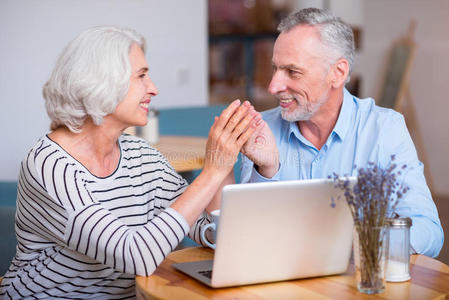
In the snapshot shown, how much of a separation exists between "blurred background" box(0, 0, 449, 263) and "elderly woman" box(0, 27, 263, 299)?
1.60 metres

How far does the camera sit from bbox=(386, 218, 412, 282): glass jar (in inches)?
48.6

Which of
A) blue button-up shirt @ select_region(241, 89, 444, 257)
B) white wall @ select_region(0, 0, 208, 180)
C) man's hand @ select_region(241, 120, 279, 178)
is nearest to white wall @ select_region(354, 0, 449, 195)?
white wall @ select_region(0, 0, 208, 180)

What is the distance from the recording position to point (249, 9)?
5961mm

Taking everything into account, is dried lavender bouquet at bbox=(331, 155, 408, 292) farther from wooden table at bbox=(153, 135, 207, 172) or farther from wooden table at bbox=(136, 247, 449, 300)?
wooden table at bbox=(153, 135, 207, 172)

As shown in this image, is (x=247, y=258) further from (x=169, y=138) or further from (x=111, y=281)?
(x=169, y=138)

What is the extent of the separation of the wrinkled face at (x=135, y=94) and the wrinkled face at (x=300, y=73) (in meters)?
0.45

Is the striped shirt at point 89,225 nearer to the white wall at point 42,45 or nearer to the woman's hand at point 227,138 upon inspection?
the woman's hand at point 227,138

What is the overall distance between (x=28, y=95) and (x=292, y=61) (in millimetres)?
1696

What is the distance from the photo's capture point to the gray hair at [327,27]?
6.23 feet

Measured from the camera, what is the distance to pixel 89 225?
4.43 ft

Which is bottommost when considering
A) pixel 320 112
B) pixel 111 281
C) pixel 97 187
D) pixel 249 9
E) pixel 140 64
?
pixel 111 281

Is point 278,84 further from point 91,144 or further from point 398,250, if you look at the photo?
point 398,250

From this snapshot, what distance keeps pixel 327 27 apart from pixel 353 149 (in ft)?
1.28

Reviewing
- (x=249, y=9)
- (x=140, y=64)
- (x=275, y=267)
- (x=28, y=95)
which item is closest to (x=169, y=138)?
(x=28, y=95)
